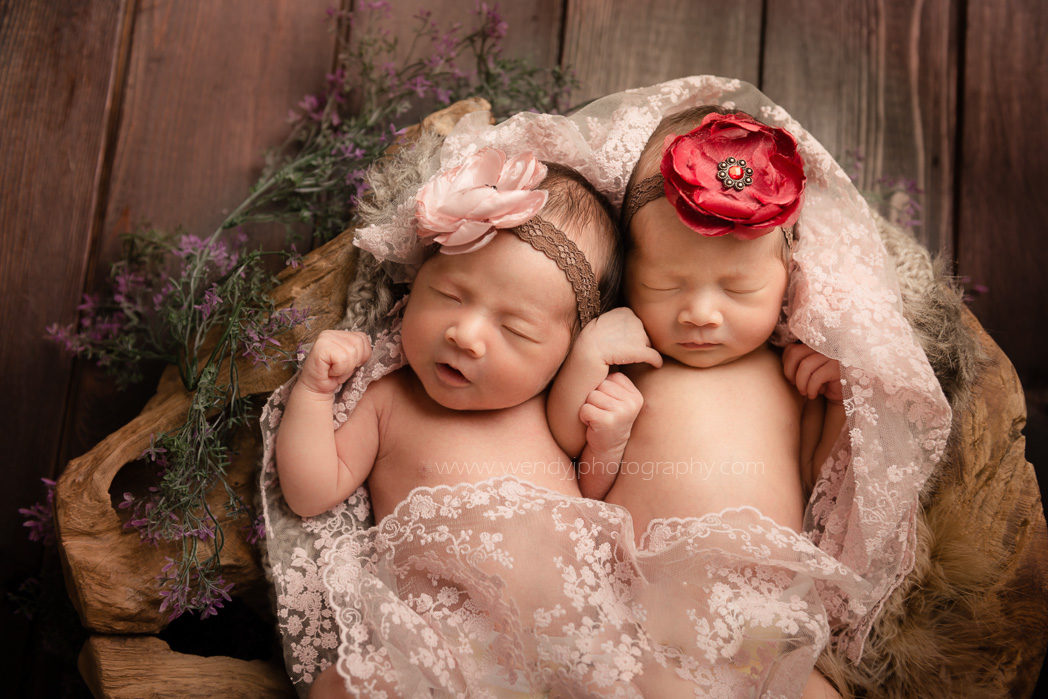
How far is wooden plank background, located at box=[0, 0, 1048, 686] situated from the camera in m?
1.99

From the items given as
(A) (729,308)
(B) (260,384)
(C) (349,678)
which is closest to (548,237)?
(A) (729,308)

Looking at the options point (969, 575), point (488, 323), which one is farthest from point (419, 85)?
point (969, 575)

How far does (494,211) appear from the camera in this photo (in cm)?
142

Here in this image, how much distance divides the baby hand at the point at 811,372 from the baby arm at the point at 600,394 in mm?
315

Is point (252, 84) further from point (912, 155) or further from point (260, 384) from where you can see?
point (912, 155)

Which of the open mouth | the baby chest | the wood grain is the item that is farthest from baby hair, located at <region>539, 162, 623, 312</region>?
the wood grain

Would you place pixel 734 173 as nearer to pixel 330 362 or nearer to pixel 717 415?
pixel 717 415

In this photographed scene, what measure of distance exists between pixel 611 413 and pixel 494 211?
50 cm

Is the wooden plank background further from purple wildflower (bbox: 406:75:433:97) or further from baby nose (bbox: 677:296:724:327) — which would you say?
baby nose (bbox: 677:296:724:327)

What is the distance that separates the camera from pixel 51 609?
6.06ft

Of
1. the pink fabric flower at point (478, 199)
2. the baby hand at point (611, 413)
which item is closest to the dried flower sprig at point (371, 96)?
the pink fabric flower at point (478, 199)

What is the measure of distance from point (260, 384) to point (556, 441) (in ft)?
2.27

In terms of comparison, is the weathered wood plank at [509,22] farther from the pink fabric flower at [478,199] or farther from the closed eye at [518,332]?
the closed eye at [518,332]

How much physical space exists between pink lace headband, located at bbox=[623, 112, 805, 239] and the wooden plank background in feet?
2.78
